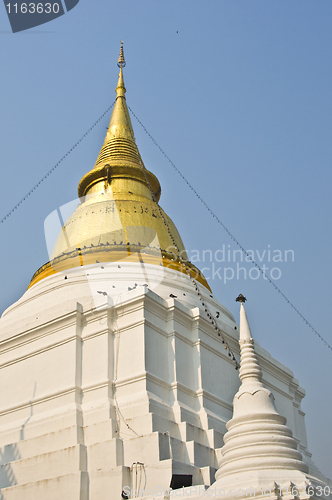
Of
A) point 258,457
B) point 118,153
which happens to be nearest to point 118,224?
point 118,153

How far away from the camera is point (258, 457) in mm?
9344

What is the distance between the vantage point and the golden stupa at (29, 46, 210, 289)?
58.7ft

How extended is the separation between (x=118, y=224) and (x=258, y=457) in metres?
10.8

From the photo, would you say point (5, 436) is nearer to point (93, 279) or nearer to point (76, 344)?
point (76, 344)

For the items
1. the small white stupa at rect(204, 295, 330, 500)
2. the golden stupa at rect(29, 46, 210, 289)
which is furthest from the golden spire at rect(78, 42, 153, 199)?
the small white stupa at rect(204, 295, 330, 500)

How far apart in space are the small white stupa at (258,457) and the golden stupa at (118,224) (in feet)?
25.5

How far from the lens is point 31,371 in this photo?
48.0ft

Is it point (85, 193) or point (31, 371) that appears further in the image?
point (85, 193)

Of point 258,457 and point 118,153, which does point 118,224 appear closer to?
point 118,153

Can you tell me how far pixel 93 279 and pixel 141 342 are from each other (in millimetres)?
3834

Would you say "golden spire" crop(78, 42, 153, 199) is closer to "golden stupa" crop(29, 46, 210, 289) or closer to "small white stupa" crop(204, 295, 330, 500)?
"golden stupa" crop(29, 46, 210, 289)

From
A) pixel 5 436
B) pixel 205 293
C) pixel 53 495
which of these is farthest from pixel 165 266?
pixel 53 495

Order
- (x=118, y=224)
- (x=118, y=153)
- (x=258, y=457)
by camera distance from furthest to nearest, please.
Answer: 1. (x=118, y=153)
2. (x=118, y=224)
3. (x=258, y=457)

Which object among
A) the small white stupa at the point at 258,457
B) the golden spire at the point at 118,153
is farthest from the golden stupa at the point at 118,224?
the small white stupa at the point at 258,457
